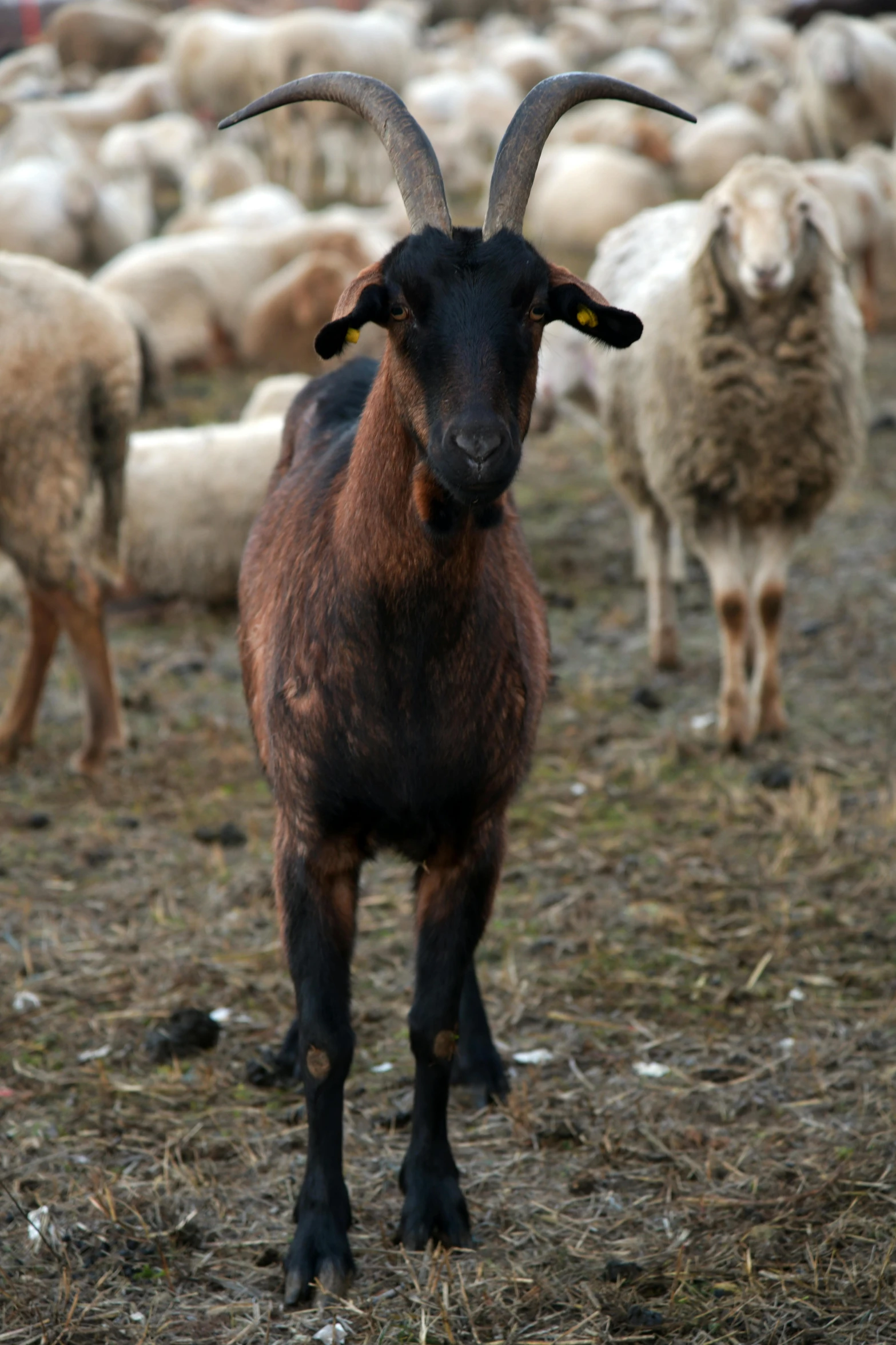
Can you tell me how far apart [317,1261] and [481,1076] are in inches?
33.7

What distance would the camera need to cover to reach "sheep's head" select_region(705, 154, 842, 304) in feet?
17.4

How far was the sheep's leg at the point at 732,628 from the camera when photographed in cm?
572

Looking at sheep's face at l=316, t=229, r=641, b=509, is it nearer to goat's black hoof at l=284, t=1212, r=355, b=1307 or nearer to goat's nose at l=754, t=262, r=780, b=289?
goat's black hoof at l=284, t=1212, r=355, b=1307

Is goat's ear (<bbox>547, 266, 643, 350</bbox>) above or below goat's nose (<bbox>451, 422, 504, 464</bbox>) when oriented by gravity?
above

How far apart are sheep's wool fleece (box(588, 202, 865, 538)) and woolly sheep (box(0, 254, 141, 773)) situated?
2.15 metres

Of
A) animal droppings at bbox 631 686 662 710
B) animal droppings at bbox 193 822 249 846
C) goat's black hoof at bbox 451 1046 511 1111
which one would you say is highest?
goat's black hoof at bbox 451 1046 511 1111

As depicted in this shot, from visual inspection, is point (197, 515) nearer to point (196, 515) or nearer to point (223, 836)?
point (196, 515)

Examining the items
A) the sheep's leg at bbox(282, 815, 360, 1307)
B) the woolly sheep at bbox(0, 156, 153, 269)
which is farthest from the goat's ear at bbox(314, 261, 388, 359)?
the woolly sheep at bbox(0, 156, 153, 269)

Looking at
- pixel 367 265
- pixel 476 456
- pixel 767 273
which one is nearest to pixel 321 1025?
pixel 476 456

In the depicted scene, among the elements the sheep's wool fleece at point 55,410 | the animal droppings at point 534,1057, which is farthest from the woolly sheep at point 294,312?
the animal droppings at point 534,1057

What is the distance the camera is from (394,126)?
2.82m

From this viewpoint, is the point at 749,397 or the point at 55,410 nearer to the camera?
the point at 55,410

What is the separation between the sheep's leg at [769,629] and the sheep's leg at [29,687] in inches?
112

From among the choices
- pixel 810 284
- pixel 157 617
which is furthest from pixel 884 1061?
pixel 157 617
